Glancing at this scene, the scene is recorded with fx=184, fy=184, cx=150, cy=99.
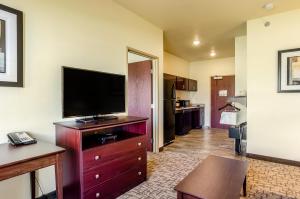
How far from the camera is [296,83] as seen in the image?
10.6 ft

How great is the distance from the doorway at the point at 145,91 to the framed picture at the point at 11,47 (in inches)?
91.6

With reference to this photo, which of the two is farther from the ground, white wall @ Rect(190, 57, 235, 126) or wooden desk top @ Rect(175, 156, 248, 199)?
white wall @ Rect(190, 57, 235, 126)

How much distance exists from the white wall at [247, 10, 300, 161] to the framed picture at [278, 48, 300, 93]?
0.09 meters

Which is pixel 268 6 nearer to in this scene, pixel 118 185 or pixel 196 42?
pixel 196 42

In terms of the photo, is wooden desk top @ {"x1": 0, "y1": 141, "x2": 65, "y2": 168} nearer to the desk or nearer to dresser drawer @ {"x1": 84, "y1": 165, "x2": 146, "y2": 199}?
the desk

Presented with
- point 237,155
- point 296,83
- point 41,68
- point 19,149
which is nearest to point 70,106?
point 41,68

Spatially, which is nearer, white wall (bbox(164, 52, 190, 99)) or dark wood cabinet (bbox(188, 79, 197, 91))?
white wall (bbox(164, 52, 190, 99))

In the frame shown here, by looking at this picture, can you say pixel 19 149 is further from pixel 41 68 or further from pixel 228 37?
pixel 228 37

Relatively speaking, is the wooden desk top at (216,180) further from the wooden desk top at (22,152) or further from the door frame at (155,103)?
the door frame at (155,103)

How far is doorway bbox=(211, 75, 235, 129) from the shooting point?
7031 mm

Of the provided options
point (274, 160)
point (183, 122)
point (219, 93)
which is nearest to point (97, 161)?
point (274, 160)

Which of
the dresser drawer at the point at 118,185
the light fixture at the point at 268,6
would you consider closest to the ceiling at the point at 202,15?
the light fixture at the point at 268,6

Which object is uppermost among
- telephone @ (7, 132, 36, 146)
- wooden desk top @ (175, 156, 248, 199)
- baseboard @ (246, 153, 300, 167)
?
telephone @ (7, 132, 36, 146)

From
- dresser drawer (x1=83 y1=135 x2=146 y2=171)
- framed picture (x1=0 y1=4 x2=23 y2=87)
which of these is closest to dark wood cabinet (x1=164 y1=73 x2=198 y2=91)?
dresser drawer (x1=83 y1=135 x2=146 y2=171)
